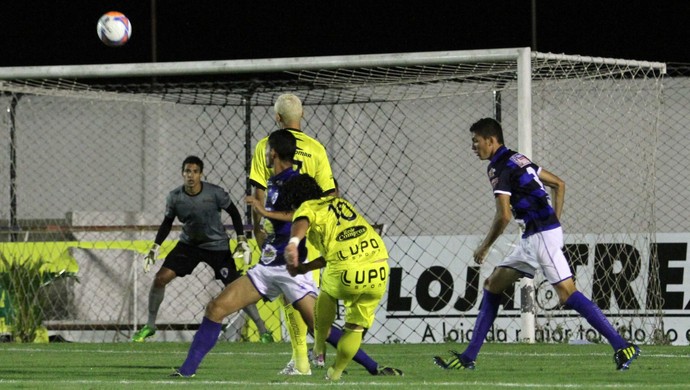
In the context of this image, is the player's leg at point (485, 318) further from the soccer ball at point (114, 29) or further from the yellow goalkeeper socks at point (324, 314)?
the soccer ball at point (114, 29)

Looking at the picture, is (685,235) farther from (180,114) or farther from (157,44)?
(157,44)

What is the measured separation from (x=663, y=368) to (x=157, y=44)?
50.0 feet

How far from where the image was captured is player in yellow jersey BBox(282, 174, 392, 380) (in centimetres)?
874

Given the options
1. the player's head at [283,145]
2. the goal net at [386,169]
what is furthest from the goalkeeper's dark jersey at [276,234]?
the goal net at [386,169]

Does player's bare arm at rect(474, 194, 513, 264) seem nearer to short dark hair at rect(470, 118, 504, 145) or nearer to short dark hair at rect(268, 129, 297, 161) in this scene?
short dark hair at rect(470, 118, 504, 145)

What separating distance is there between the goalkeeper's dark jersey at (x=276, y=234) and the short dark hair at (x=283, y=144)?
0.36 ft

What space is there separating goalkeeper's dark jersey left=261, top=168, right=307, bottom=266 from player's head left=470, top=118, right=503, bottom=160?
1.58 m

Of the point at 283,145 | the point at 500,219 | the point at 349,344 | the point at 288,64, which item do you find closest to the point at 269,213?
the point at 283,145

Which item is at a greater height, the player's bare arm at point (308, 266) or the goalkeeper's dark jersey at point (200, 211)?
the goalkeeper's dark jersey at point (200, 211)

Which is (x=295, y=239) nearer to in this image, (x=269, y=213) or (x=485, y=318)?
(x=269, y=213)

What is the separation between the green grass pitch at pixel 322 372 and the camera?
8.92 meters

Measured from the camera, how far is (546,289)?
15.0 metres

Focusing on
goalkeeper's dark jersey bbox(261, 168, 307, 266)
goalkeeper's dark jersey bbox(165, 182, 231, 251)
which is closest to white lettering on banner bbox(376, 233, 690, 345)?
goalkeeper's dark jersey bbox(165, 182, 231, 251)

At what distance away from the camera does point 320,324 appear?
361 inches
